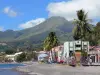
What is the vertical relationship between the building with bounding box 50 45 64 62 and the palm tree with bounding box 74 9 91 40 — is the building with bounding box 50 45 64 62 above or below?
below

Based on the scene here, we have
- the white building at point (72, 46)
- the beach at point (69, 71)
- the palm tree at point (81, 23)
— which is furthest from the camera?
the white building at point (72, 46)

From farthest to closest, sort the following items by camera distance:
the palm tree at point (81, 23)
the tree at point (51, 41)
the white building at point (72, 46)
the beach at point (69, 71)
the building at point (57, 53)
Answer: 1. the tree at point (51, 41)
2. the building at point (57, 53)
3. the white building at point (72, 46)
4. the palm tree at point (81, 23)
5. the beach at point (69, 71)

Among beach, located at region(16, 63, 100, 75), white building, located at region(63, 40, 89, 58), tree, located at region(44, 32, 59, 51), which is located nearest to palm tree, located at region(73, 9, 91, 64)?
white building, located at region(63, 40, 89, 58)

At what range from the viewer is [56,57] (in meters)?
142

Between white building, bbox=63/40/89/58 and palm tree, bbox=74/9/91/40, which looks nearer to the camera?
palm tree, bbox=74/9/91/40

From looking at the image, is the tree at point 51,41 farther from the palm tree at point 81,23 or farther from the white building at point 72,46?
the palm tree at point 81,23

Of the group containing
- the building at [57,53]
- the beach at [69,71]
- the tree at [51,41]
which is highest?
the tree at [51,41]

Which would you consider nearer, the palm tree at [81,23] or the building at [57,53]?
the palm tree at [81,23]

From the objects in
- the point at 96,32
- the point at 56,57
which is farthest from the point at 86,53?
the point at 56,57

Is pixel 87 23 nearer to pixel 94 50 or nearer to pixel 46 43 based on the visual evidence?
pixel 94 50

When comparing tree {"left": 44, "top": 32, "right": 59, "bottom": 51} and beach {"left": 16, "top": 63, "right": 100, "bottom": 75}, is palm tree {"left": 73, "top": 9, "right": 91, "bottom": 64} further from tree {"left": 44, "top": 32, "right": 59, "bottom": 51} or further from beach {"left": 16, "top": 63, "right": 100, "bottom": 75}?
tree {"left": 44, "top": 32, "right": 59, "bottom": 51}

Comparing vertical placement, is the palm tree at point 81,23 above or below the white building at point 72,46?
above

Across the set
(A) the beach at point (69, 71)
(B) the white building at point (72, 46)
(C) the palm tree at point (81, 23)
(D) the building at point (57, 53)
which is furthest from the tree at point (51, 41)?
(A) the beach at point (69, 71)

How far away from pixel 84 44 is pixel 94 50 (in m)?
4.46
